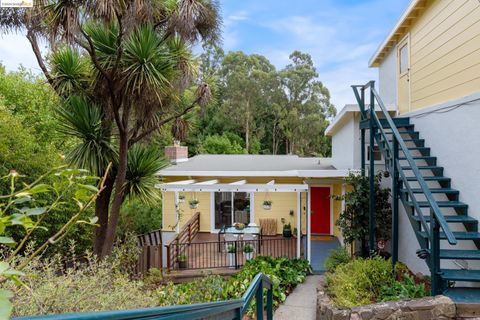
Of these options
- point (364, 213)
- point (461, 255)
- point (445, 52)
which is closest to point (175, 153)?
point (364, 213)

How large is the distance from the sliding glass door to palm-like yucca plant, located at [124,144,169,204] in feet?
18.1

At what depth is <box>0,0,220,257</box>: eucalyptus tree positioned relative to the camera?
6.29 metres

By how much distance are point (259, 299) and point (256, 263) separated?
5657 millimetres

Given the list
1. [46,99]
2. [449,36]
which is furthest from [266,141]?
[449,36]

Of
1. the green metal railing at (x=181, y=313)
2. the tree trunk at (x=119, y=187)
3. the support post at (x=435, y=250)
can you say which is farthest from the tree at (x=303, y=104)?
the green metal railing at (x=181, y=313)

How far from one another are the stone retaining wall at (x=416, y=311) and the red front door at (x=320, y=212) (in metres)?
8.40

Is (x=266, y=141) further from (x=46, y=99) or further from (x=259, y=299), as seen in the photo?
(x=259, y=299)

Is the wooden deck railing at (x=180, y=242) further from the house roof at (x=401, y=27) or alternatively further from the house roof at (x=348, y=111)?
the house roof at (x=401, y=27)

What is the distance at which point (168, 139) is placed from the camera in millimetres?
27109

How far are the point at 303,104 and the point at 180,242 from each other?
27621mm

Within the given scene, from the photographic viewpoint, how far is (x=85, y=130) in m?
7.34

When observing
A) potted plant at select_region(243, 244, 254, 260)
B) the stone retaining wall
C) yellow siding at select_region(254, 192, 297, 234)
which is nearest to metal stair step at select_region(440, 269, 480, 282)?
the stone retaining wall

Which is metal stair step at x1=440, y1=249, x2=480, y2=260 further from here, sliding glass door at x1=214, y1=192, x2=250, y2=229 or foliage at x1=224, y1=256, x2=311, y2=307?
sliding glass door at x1=214, y1=192, x2=250, y2=229

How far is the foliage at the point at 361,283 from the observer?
553 centimetres
